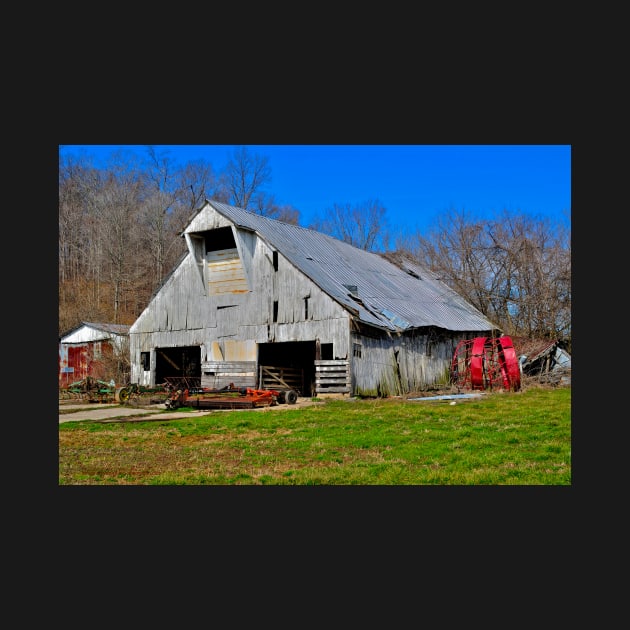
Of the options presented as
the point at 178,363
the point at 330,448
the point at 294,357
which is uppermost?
the point at 294,357

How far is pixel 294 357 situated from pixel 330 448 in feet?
63.4

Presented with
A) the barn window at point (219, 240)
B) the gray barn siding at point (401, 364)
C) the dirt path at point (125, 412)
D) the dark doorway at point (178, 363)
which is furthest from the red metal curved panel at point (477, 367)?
the dark doorway at point (178, 363)

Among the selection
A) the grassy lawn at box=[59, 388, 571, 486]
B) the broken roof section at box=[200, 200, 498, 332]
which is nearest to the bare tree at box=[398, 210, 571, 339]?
the broken roof section at box=[200, 200, 498, 332]

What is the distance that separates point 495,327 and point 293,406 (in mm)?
17627

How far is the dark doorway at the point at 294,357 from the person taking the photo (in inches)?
1203

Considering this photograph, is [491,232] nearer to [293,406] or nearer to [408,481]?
[293,406]

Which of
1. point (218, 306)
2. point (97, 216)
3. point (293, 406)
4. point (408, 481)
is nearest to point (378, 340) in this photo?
point (293, 406)

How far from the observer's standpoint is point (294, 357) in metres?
32.1

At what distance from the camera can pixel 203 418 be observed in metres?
19.0

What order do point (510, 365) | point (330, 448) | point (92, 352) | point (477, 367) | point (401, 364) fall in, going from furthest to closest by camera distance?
point (92, 352), point (401, 364), point (477, 367), point (510, 365), point (330, 448)

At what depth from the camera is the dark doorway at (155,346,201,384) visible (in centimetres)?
3281

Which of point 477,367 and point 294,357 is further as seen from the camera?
point 294,357

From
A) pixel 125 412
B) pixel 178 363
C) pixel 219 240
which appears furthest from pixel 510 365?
pixel 178 363

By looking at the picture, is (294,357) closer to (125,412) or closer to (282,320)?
(282,320)
